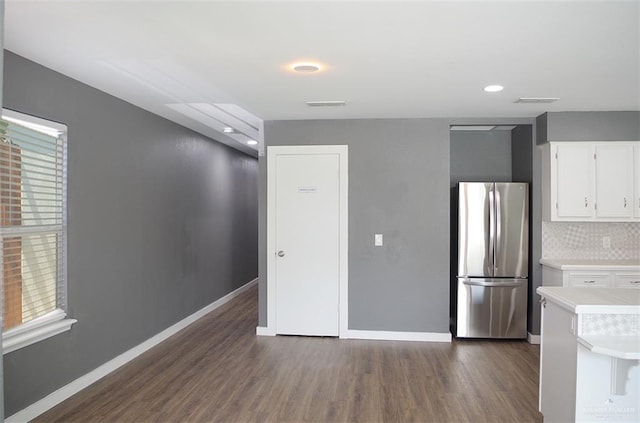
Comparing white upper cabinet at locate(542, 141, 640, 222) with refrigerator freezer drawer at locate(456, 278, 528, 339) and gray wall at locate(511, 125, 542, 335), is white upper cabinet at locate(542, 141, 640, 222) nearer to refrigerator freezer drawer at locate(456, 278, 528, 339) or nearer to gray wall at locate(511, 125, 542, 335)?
gray wall at locate(511, 125, 542, 335)

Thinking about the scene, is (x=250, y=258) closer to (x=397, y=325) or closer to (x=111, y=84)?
(x=397, y=325)

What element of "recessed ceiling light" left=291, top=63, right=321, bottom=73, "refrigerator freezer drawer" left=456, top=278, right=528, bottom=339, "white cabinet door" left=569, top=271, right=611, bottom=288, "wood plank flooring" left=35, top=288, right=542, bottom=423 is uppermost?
"recessed ceiling light" left=291, top=63, right=321, bottom=73

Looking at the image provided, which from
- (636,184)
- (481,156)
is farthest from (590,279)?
(481,156)

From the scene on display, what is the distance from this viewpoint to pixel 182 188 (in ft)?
16.9

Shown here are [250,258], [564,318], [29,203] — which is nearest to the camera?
[564,318]

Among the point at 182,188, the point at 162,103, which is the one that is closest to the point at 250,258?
the point at 182,188

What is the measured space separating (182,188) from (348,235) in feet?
6.60

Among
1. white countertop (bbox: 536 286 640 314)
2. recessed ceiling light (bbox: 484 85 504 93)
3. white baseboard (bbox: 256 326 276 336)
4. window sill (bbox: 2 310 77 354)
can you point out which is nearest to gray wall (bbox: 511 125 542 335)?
recessed ceiling light (bbox: 484 85 504 93)

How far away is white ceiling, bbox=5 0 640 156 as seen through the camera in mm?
2127

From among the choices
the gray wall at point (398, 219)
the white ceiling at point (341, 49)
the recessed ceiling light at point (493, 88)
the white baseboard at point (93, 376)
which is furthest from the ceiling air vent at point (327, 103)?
the white baseboard at point (93, 376)

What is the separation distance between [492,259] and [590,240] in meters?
1.04

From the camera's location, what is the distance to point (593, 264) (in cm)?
→ 416

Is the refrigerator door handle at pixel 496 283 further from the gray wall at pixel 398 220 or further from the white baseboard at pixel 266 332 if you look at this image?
the white baseboard at pixel 266 332

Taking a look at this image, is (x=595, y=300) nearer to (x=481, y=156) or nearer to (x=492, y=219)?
(x=492, y=219)
